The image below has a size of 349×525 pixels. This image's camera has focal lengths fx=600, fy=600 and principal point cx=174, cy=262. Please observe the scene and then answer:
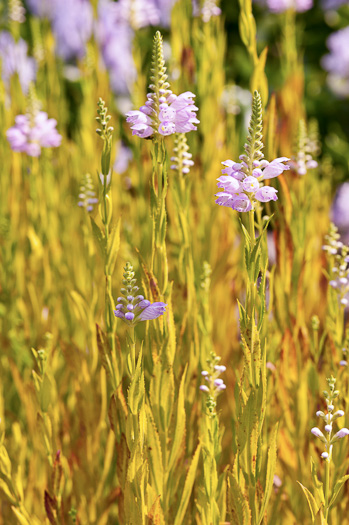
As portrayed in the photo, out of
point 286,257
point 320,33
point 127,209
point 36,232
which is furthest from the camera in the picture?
point 320,33

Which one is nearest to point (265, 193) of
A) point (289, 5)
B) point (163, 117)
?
point (163, 117)

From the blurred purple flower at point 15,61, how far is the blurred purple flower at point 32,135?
0.12 m

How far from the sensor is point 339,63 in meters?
2.11

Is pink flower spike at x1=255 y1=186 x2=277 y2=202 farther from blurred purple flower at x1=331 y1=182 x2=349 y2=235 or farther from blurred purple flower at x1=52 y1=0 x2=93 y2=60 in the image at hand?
blurred purple flower at x1=52 y1=0 x2=93 y2=60

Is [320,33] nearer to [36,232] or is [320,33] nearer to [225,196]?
[36,232]

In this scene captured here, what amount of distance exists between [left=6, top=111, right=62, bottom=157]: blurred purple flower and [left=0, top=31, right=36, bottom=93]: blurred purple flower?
121 mm

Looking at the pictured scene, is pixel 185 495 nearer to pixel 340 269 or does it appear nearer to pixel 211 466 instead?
pixel 211 466

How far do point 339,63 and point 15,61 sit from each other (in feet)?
4.32

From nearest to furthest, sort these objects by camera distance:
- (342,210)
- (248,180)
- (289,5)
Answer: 1. (248,180)
2. (289,5)
3. (342,210)

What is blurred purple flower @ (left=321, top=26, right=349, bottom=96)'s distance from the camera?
6.74 ft

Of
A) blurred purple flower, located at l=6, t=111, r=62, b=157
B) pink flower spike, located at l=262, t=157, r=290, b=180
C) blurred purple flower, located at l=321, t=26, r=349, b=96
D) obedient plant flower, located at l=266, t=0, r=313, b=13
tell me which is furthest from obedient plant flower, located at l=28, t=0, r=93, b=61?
pink flower spike, located at l=262, t=157, r=290, b=180

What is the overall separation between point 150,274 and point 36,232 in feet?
1.73

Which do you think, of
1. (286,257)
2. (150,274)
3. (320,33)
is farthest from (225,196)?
(320,33)

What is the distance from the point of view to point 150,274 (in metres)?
0.59
